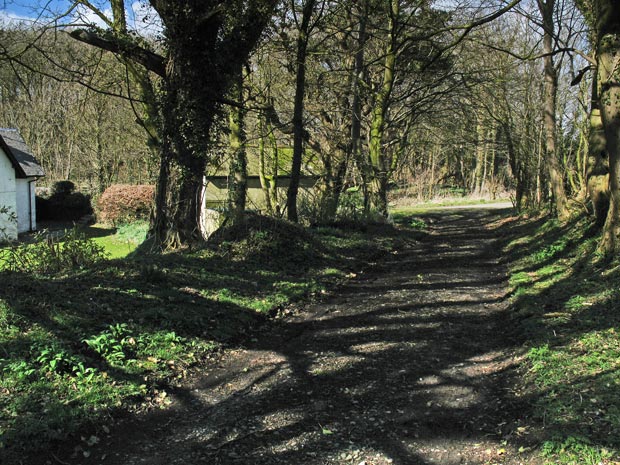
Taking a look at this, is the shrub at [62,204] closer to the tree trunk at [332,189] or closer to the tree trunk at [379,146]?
the tree trunk at [332,189]

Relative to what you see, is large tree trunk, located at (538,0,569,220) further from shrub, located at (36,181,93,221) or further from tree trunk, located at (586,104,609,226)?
shrub, located at (36,181,93,221)

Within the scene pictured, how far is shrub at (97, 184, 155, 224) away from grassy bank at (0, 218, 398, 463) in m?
21.3

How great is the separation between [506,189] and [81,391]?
42089 millimetres

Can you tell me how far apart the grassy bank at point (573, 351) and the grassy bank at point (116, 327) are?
10.6 feet

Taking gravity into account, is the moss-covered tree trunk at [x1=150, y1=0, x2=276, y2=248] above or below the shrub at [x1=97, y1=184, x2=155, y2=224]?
above

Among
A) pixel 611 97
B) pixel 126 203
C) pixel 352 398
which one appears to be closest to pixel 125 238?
pixel 126 203

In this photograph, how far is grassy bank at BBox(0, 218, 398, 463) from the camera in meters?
4.11

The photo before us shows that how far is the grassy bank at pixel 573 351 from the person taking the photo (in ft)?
11.5

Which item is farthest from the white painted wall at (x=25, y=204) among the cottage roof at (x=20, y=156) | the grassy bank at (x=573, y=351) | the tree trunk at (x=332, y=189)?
the grassy bank at (x=573, y=351)

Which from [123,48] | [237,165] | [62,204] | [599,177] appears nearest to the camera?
[123,48]

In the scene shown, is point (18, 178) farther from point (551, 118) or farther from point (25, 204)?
point (551, 118)

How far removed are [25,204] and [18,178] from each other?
1510 millimetres

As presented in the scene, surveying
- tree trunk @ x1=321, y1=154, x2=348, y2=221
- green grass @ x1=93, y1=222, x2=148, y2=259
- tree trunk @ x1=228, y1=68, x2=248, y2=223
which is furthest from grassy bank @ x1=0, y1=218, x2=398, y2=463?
green grass @ x1=93, y1=222, x2=148, y2=259

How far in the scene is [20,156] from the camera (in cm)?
2977
